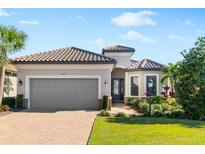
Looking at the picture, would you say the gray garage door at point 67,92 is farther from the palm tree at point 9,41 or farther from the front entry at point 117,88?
the front entry at point 117,88

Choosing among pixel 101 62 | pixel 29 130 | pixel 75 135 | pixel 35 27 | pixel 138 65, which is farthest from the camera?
pixel 138 65

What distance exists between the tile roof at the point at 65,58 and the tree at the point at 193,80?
16.7 ft

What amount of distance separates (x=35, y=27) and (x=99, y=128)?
9.22 metres

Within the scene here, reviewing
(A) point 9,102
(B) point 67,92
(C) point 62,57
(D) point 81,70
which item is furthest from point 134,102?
(A) point 9,102

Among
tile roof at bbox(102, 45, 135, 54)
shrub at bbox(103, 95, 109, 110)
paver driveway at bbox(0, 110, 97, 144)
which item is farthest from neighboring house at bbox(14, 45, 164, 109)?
tile roof at bbox(102, 45, 135, 54)

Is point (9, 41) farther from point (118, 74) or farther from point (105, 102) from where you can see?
point (118, 74)

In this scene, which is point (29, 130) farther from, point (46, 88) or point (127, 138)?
point (46, 88)

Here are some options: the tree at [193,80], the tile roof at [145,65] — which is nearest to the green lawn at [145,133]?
the tree at [193,80]

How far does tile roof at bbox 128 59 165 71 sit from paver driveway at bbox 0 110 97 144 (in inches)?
494

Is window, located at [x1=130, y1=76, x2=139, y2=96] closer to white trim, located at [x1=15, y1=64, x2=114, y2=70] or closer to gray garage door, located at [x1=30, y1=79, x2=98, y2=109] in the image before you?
white trim, located at [x1=15, y1=64, x2=114, y2=70]

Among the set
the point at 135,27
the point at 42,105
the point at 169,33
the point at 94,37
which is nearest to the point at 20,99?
the point at 42,105

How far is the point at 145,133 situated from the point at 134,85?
1709 cm

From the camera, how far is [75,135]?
12.6 m

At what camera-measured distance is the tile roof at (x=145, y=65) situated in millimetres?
29109
